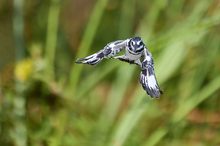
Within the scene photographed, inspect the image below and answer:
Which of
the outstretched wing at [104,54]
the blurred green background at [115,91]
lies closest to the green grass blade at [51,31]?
the blurred green background at [115,91]

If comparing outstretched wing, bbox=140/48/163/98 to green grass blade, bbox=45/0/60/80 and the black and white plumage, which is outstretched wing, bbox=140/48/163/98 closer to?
the black and white plumage

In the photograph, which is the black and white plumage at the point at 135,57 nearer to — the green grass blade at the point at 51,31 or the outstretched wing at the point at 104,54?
the outstretched wing at the point at 104,54

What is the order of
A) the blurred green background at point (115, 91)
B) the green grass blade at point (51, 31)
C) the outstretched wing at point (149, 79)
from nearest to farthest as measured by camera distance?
1. the outstretched wing at point (149, 79)
2. the blurred green background at point (115, 91)
3. the green grass blade at point (51, 31)

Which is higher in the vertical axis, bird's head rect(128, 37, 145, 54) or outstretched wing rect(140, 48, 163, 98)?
bird's head rect(128, 37, 145, 54)

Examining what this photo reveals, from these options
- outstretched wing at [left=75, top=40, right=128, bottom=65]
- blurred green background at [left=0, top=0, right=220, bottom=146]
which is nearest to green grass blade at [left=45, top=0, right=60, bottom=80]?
blurred green background at [left=0, top=0, right=220, bottom=146]

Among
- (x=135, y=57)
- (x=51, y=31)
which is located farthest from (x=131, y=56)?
(x=51, y=31)

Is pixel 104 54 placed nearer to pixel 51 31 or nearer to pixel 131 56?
Answer: pixel 131 56

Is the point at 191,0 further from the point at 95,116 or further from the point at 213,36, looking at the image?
the point at 95,116
